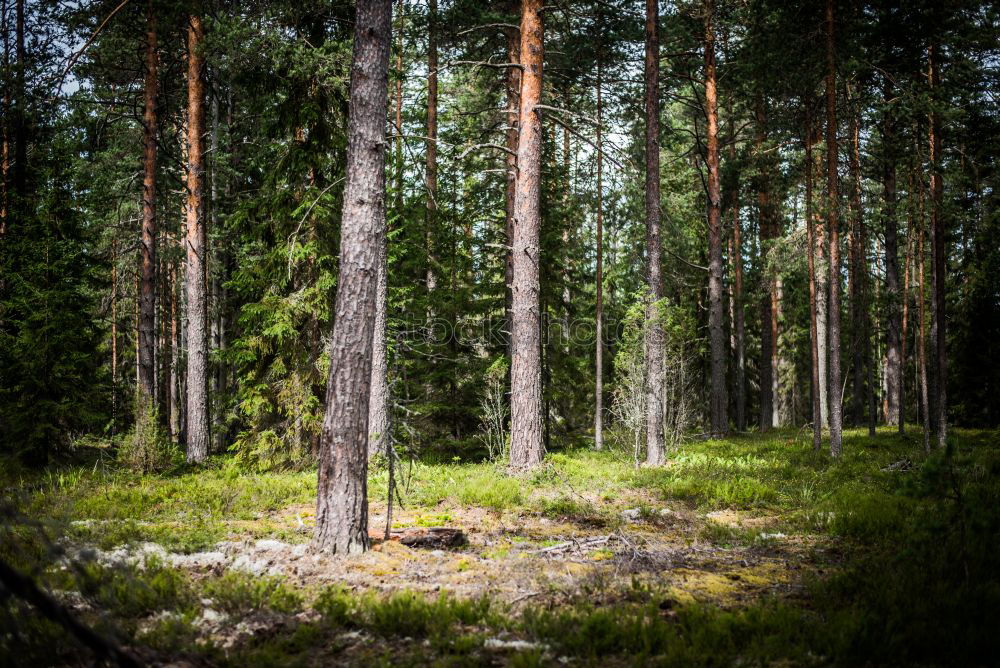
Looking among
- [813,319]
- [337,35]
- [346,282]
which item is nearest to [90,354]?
[337,35]

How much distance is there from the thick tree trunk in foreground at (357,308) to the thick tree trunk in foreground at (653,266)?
7522 millimetres

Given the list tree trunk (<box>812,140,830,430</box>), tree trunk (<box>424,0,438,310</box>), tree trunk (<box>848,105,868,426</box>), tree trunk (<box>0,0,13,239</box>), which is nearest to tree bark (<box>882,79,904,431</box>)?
tree trunk (<box>848,105,868,426</box>)

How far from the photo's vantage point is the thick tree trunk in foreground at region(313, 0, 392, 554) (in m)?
5.73

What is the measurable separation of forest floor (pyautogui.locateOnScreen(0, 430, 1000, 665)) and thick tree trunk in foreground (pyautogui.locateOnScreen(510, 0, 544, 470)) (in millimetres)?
1651

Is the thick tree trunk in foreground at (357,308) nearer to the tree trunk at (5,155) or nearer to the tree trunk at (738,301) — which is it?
the tree trunk at (5,155)

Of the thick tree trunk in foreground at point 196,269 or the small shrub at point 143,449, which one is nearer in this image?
the small shrub at point 143,449

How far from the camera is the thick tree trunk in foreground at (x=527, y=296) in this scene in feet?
34.9

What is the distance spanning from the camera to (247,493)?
926 centimetres

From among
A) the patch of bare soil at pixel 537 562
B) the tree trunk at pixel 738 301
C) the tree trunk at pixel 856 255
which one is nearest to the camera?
the patch of bare soil at pixel 537 562

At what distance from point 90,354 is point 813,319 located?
17.7 metres

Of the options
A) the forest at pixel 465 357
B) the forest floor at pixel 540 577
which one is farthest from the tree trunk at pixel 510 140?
the forest floor at pixel 540 577

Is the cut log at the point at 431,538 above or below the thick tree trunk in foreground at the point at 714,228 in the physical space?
below

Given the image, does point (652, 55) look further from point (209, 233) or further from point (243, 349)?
point (209, 233)

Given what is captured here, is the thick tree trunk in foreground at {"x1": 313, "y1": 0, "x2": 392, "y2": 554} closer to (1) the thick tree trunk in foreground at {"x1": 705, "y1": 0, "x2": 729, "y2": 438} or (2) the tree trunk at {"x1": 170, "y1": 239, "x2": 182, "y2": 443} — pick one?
(1) the thick tree trunk in foreground at {"x1": 705, "y1": 0, "x2": 729, "y2": 438}
